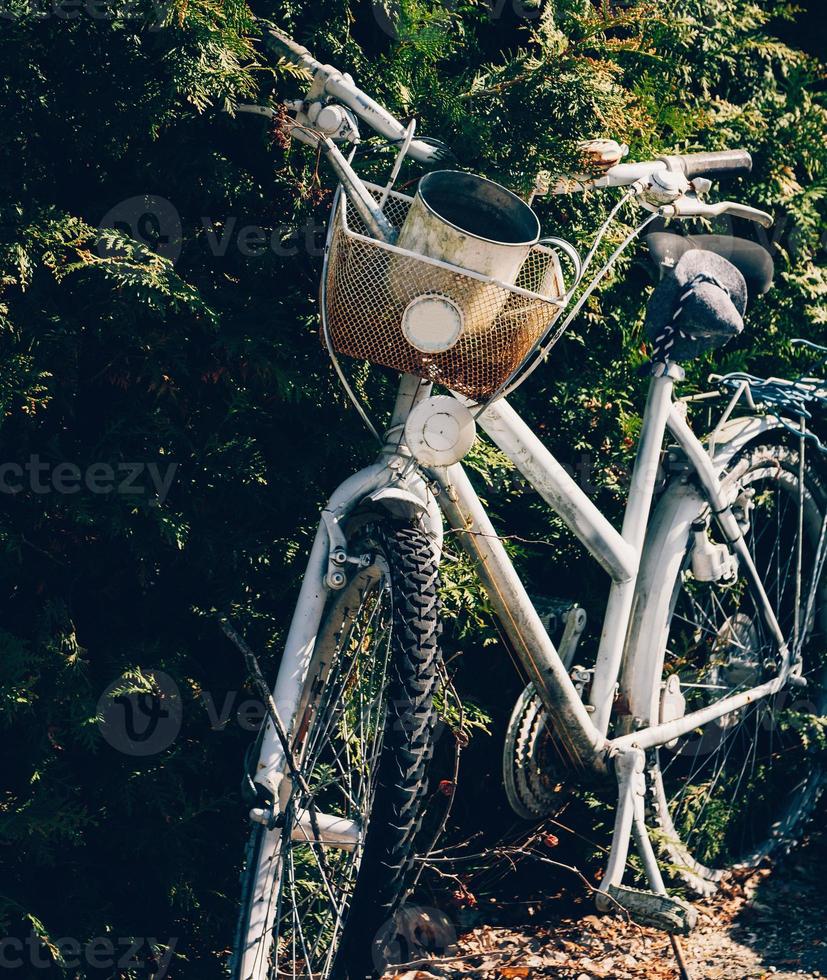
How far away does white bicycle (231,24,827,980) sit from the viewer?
7.55 ft

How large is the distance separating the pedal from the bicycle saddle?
A: 5.06 feet

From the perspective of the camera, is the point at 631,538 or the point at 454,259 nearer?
the point at 454,259

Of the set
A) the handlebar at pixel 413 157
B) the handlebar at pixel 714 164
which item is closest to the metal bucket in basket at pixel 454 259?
the handlebar at pixel 413 157

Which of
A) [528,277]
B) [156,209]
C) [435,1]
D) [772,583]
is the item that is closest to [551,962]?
[772,583]

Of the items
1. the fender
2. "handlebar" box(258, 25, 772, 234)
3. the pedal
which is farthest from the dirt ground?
"handlebar" box(258, 25, 772, 234)

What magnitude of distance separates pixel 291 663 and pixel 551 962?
1189 mm

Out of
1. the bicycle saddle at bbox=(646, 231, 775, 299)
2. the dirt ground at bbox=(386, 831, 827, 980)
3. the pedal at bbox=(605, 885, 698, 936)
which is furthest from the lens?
the bicycle saddle at bbox=(646, 231, 775, 299)

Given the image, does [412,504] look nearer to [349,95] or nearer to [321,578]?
[321,578]

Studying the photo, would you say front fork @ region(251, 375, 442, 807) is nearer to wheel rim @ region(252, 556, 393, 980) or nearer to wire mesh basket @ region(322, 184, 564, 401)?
wheel rim @ region(252, 556, 393, 980)

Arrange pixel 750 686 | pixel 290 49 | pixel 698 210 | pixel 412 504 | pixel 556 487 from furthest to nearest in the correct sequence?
pixel 750 686 → pixel 698 210 → pixel 556 487 → pixel 290 49 → pixel 412 504

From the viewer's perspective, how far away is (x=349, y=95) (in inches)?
95.6

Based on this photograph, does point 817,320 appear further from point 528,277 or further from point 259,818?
A: point 259,818

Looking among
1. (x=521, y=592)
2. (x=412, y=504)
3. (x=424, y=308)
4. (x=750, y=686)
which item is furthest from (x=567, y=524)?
(x=750, y=686)

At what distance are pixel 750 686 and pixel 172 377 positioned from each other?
184 centimetres
